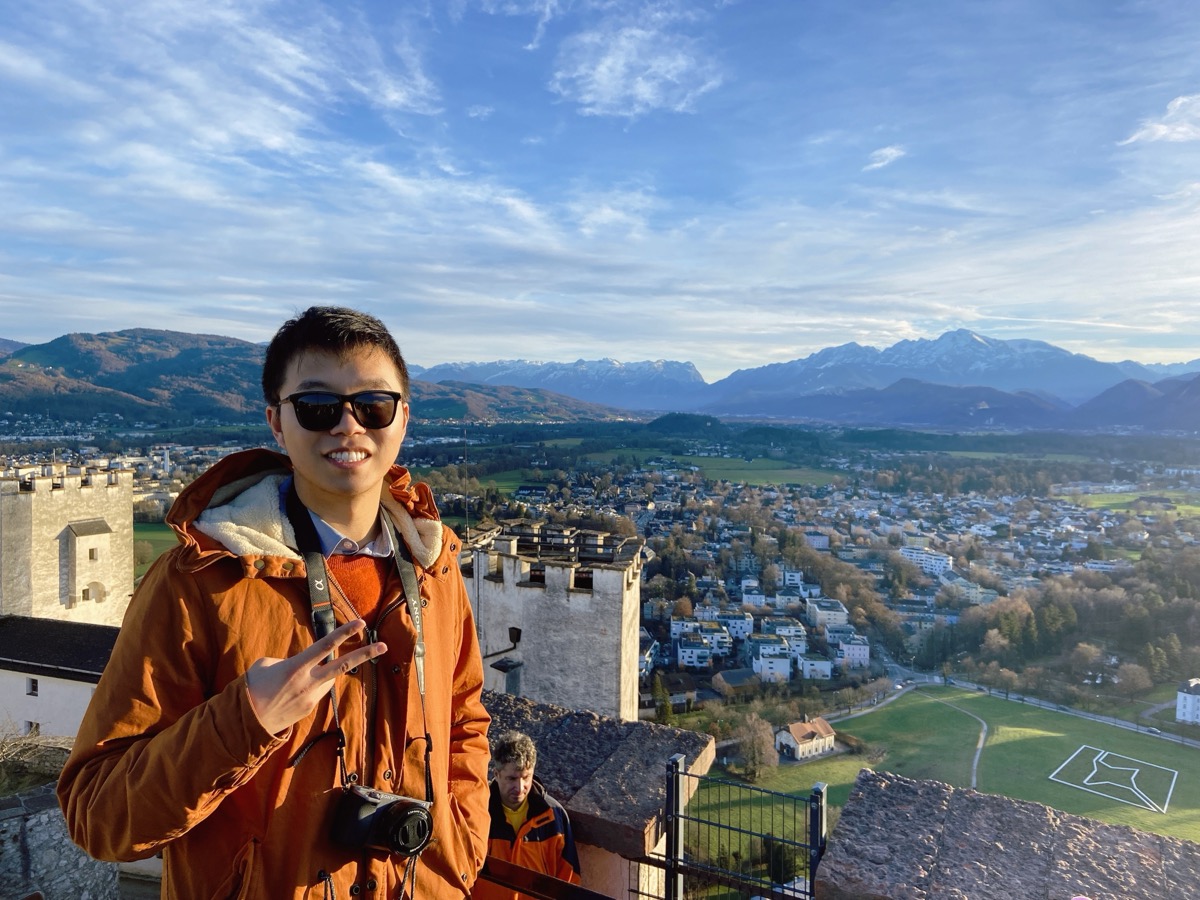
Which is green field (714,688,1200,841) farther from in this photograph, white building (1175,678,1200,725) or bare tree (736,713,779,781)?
white building (1175,678,1200,725)

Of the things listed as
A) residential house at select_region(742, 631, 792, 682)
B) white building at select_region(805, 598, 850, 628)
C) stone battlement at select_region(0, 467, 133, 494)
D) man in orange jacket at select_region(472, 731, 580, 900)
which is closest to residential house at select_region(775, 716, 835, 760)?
residential house at select_region(742, 631, 792, 682)

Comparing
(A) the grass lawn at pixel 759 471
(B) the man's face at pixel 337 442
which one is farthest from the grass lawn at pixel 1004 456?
(B) the man's face at pixel 337 442

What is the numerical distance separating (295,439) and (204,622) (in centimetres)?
38

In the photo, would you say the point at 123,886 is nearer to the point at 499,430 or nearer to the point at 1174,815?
the point at 1174,815

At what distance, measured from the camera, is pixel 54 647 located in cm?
1020

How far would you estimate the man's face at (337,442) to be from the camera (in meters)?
1.41

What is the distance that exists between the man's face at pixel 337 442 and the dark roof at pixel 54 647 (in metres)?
9.44

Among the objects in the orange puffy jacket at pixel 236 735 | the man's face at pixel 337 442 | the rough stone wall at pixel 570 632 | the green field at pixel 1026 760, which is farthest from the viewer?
the green field at pixel 1026 760

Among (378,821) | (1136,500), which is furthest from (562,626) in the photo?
(1136,500)

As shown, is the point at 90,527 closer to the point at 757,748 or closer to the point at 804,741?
the point at 757,748

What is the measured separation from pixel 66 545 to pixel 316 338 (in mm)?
15496

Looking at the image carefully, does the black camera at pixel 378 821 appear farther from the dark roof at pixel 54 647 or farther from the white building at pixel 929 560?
the white building at pixel 929 560

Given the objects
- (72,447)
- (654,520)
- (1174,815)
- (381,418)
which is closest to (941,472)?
(654,520)

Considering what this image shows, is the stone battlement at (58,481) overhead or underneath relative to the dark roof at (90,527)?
overhead
